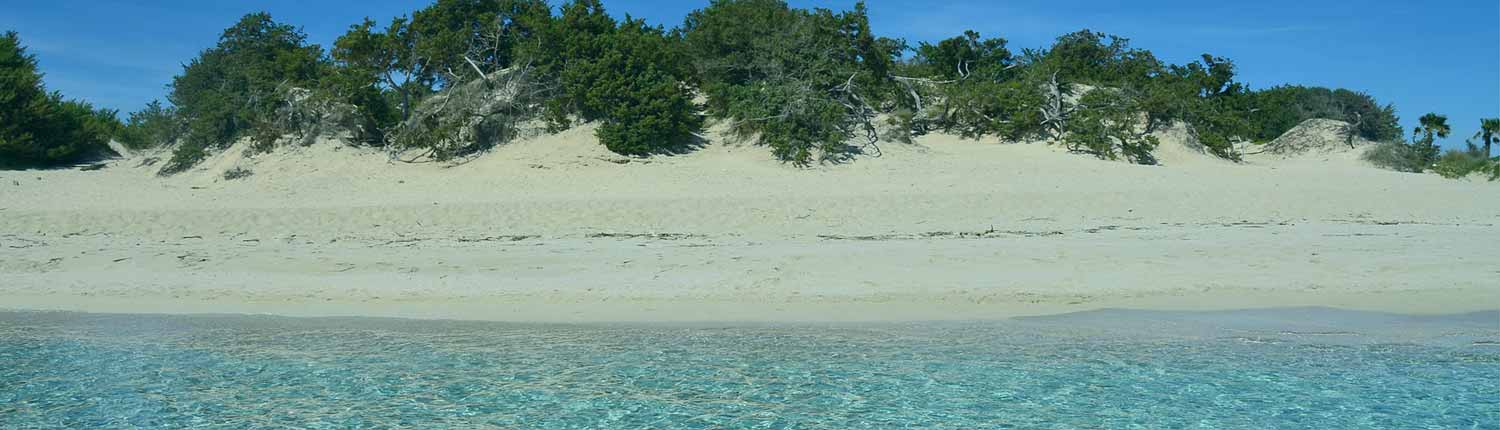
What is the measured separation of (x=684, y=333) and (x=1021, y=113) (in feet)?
48.7

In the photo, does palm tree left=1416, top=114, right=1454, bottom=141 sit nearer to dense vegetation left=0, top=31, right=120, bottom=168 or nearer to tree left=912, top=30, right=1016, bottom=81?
tree left=912, top=30, right=1016, bottom=81

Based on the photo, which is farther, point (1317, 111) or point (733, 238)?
point (1317, 111)

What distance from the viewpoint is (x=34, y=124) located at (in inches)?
875

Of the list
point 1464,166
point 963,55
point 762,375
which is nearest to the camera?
point 762,375

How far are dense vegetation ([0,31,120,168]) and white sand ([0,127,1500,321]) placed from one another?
A: 238 cm

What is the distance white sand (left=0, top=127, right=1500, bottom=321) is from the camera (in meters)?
9.32

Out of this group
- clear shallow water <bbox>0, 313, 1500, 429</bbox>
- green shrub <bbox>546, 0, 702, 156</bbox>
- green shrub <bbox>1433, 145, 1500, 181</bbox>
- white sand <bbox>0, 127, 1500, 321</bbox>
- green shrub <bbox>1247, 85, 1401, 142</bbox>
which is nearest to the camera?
clear shallow water <bbox>0, 313, 1500, 429</bbox>

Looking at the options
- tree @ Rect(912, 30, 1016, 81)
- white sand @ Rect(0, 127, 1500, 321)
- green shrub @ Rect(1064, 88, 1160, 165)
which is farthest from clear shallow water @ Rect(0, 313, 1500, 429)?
tree @ Rect(912, 30, 1016, 81)

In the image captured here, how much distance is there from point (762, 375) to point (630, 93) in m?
12.8

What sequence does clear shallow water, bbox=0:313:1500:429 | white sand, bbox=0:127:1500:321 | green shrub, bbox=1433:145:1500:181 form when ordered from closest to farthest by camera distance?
clear shallow water, bbox=0:313:1500:429, white sand, bbox=0:127:1500:321, green shrub, bbox=1433:145:1500:181

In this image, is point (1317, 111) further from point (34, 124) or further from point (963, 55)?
point (34, 124)

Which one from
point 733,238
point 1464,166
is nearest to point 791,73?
point 733,238

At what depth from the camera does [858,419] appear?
582cm

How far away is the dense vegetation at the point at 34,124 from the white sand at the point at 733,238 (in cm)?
238
